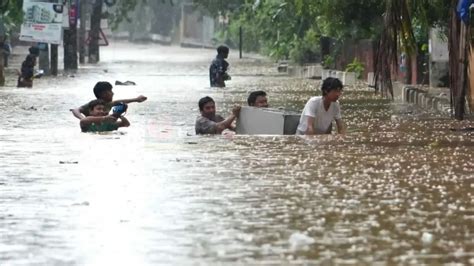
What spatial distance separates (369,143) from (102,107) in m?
3.78

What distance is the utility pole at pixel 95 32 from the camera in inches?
2338

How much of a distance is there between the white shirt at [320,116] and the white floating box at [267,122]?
0.47 meters

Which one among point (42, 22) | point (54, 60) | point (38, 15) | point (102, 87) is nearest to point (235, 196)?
point (102, 87)

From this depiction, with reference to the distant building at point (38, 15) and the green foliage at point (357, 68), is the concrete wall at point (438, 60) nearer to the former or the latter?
the green foliage at point (357, 68)

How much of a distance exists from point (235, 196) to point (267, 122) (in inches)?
260

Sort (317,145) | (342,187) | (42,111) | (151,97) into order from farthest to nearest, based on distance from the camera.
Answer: (151,97) → (42,111) → (317,145) → (342,187)

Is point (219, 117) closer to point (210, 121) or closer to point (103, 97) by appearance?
point (210, 121)

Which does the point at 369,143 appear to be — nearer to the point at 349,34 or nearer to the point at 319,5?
the point at 319,5

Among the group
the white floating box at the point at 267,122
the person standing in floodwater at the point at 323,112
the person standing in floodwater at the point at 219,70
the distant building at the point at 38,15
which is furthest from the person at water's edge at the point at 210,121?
the distant building at the point at 38,15

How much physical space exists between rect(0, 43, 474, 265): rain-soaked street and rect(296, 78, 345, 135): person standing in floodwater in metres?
0.20

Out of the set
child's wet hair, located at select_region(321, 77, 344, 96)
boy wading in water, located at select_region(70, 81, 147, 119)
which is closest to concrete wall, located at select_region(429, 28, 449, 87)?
boy wading in water, located at select_region(70, 81, 147, 119)

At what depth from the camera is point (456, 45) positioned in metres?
17.5

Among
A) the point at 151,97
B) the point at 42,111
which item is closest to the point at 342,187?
the point at 42,111

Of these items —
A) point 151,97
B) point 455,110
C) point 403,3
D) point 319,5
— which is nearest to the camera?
point 403,3
